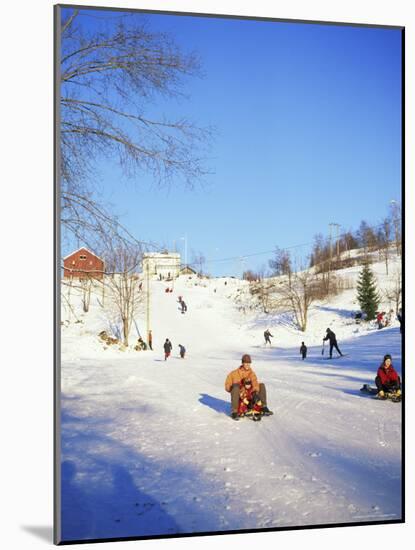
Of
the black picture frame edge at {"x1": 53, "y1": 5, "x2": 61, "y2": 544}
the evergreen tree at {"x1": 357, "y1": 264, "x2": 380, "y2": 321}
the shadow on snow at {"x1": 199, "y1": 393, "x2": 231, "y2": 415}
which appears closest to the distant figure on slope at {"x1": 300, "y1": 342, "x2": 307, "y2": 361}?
the evergreen tree at {"x1": 357, "y1": 264, "x2": 380, "y2": 321}

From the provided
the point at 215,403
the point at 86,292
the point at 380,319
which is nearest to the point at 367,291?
the point at 380,319

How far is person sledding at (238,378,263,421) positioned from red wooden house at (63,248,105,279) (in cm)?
127

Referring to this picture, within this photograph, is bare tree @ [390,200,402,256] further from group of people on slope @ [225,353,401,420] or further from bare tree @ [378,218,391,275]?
group of people on slope @ [225,353,401,420]

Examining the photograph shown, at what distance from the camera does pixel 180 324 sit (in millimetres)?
5426

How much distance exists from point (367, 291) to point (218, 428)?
4.83 feet

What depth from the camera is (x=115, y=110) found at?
17.5 feet

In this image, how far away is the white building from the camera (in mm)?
5375

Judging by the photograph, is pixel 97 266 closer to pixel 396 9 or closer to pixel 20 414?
pixel 20 414

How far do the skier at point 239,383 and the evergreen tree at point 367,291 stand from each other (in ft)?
3.04

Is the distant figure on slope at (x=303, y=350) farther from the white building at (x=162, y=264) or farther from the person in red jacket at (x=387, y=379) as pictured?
the white building at (x=162, y=264)

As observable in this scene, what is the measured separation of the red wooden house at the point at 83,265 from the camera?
5102 mm

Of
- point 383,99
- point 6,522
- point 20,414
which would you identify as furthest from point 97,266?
point 383,99

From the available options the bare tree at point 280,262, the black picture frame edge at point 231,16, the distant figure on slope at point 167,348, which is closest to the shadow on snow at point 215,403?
the distant figure on slope at point 167,348

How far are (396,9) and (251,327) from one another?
251cm
